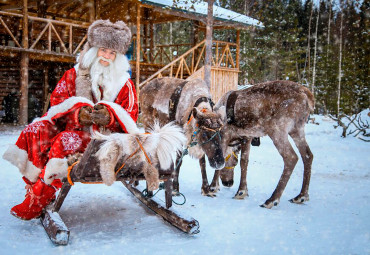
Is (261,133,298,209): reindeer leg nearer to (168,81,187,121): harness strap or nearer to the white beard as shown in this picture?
(168,81,187,121): harness strap

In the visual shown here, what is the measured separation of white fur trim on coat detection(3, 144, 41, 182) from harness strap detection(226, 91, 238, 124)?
8.22 ft

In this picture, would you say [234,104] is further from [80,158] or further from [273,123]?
[80,158]

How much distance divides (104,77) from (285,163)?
2.44m

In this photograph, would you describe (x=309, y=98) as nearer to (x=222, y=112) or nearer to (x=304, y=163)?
(x=304, y=163)

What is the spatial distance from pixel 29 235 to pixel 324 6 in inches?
1486

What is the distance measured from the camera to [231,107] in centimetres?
451

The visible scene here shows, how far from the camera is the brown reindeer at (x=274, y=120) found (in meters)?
4.11

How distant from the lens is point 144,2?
11.5m

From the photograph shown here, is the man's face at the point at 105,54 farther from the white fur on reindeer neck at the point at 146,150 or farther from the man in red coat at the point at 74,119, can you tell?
the white fur on reindeer neck at the point at 146,150

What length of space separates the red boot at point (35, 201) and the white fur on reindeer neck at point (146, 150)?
762 millimetres

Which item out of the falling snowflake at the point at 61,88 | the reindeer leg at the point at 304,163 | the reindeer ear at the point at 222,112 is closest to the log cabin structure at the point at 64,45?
the reindeer ear at the point at 222,112

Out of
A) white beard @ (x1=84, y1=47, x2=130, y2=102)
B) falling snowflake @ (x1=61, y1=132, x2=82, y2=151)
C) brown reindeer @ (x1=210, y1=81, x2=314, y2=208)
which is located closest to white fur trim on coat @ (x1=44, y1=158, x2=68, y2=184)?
falling snowflake @ (x1=61, y1=132, x2=82, y2=151)

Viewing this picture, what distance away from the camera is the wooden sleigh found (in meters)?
2.62

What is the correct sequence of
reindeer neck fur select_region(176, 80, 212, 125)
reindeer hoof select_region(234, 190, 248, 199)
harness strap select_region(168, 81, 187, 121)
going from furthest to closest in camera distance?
harness strap select_region(168, 81, 187, 121), reindeer neck fur select_region(176, 80, 212, 125), reindeer hoof select_region(234, 190, 248, 199)
